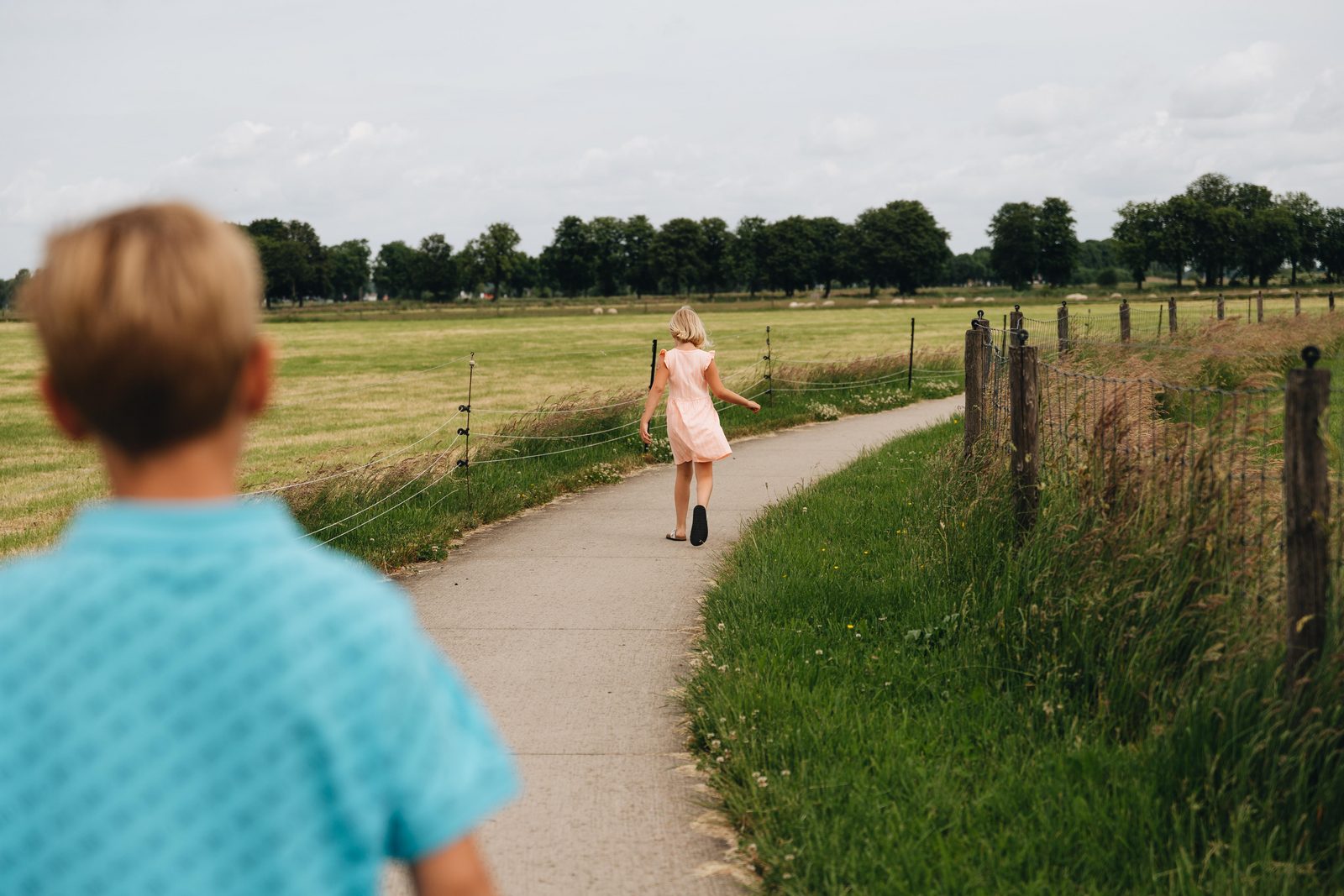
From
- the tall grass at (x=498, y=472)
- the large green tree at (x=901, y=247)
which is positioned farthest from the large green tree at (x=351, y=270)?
the tall grass at (x=498, y=472)

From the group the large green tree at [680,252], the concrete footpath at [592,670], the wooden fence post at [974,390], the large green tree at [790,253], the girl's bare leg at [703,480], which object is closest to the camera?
the concrete footpath at [592,670]

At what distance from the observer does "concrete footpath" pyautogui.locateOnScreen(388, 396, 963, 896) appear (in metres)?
4.22

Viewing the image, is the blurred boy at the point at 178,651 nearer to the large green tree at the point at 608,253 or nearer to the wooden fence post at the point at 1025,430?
the wooden fence post at the point at 1025,430

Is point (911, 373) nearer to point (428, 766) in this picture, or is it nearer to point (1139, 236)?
point (428, 766)

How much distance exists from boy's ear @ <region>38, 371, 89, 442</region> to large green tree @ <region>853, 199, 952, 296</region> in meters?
149

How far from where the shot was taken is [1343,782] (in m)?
3.74

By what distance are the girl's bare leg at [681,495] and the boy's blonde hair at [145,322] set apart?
830 cm

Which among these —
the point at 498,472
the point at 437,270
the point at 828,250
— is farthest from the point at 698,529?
the point at 437,270

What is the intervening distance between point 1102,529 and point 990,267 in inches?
Answer: 6269

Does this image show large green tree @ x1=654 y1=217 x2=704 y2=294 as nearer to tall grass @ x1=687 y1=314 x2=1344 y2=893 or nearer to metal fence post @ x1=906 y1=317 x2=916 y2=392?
metal fence post @ x1=906 y1=317 x2=916 y2=392

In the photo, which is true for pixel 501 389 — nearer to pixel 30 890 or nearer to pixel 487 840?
pixel 487 840

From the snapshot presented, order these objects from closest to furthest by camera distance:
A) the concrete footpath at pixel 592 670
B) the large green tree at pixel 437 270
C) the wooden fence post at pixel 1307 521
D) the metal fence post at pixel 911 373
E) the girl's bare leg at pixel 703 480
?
the wooden fence post at pixel 1307 521
the concrete footpath at pixel 592 670
the girl's bare leg at pixel 703 480
the metal fence post at pixel 911 373
the large green tree at pixel 437 270

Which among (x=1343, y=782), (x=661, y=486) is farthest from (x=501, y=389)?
(x=1343, y=782)

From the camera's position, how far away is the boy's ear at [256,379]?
1429 millimetres
